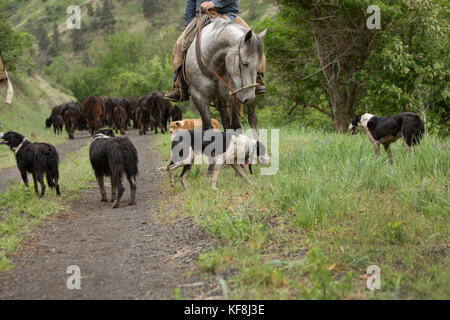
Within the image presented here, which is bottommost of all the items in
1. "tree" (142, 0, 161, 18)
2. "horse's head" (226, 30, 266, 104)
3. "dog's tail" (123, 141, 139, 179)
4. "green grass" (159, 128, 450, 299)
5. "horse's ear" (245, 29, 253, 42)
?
"green grass" (159, 128, 450, 299)

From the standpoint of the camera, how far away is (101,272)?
381cm

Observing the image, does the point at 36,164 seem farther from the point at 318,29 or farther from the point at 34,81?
the point at 34,81

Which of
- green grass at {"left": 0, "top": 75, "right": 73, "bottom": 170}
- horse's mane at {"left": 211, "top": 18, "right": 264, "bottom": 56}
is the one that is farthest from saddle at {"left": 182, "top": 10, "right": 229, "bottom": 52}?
green grass at {"left": 0, "top": 75, "right": 73, "bottom": 170}

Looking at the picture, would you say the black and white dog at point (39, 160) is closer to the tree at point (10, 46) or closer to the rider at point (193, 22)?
the rider at point (193, 22)

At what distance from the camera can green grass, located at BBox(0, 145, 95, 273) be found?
4.80m

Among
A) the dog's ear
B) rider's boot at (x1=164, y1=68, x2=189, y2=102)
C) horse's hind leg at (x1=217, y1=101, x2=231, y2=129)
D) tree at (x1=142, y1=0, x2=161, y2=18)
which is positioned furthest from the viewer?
tree at (x1=142, y1=0, x2=161, y2=18)

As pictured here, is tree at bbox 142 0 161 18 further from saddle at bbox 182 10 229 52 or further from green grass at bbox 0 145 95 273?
saddle at bbox 182 10 229 52

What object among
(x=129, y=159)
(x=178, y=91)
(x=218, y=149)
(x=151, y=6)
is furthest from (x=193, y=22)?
(x=151, y=6)

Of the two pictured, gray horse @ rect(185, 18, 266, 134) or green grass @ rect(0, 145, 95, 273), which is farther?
gray horse @ rect(185, 18, 266, 134)

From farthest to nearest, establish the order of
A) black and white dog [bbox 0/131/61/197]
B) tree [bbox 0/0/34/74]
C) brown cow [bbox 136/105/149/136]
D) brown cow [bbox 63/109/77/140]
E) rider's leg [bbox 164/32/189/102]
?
tree [bbox 0/0/34/74]
brown cow [bbox 63/109/77/140]
brown cow [bbox 136/105/149/136]
rider's leg [bbox 164/32/189/102]
black and white dog [bbox 0/131/61/197]

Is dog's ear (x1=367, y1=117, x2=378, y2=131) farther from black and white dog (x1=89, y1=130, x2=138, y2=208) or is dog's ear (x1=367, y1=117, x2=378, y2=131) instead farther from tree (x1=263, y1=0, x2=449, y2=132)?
tree (x1=263, y1=0, x2=449, y2=132)

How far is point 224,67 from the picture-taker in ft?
22.7

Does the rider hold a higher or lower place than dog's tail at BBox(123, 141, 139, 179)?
higher

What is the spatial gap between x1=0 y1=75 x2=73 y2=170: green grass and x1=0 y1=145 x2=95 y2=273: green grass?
8720 mm
